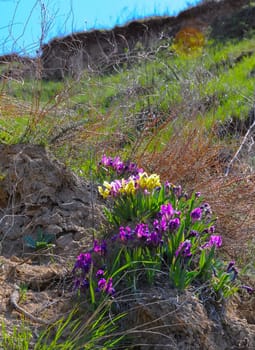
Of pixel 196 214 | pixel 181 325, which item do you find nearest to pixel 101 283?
pixel 181 325

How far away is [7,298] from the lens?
3.14 meters

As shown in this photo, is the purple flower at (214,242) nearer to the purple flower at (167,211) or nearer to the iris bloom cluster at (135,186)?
the purple flower at (167,211)

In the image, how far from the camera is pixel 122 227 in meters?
3.41

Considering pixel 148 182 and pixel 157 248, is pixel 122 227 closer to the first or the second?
pixel 157 248

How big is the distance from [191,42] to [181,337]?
47.3ft

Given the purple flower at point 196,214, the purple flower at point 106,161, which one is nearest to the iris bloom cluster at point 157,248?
the purple flower at point 196,214

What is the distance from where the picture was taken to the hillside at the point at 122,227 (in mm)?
2971

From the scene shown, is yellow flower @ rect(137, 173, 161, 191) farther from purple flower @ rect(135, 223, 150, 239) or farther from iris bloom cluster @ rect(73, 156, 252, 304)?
purple flower @ rect(135, 223, 150, 239)

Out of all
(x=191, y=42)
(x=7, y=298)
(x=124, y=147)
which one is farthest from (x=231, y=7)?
(x=7, y=298)

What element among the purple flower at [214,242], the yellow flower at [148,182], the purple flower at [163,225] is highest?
the yellow flower at [148,182]

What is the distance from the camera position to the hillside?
297 cm

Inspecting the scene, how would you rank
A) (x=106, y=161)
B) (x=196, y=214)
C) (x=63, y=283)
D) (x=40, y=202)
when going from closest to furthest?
(x=63, y=283), (x=196, y=214), (x=40, y=202), (x=106, y=161)

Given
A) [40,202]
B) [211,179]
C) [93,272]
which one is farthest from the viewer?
[211,179]

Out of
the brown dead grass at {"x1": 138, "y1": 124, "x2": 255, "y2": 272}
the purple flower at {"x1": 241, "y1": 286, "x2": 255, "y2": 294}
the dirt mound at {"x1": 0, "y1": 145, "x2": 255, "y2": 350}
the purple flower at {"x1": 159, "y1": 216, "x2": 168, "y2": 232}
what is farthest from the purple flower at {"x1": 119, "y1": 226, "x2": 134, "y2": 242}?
the brown dead grass at {"x1": 138, "y1": 124, "x2": 255, "y2": 272}
